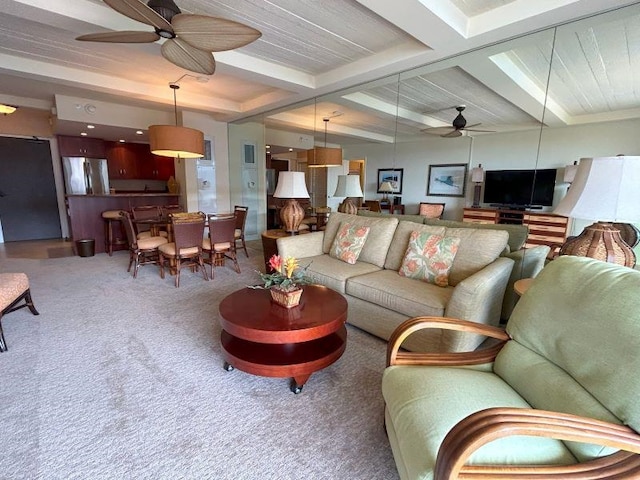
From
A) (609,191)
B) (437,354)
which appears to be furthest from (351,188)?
(437,354)

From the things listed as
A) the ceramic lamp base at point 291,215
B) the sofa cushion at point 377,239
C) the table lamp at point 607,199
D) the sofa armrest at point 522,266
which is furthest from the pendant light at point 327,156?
the table lamp at point 607,199

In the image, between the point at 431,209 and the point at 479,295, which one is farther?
the point at 431,209

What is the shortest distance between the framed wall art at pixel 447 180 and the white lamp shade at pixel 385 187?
58cm

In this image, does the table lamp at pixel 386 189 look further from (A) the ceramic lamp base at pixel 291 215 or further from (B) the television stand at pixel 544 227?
(B) the television stand at pixel 544 227

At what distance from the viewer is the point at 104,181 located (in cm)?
701

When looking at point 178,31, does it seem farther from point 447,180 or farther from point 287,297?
point 447,180

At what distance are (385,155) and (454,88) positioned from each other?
1177 millimetres

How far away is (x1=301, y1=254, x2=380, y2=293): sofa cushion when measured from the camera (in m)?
2.71

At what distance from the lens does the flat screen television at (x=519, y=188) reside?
107 inches

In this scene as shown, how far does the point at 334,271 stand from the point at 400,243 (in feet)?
2.24

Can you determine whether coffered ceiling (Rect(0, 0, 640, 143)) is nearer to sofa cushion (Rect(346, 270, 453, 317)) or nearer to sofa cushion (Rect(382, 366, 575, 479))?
sofa cushion (Rect(346, 270, 453, 317))

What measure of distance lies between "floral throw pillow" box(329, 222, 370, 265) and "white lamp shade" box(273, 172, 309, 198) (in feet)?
2.53

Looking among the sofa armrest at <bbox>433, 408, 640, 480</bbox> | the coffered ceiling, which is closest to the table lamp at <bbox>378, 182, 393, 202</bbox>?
the coffered ceiling

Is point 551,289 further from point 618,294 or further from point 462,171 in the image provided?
point 462,171
